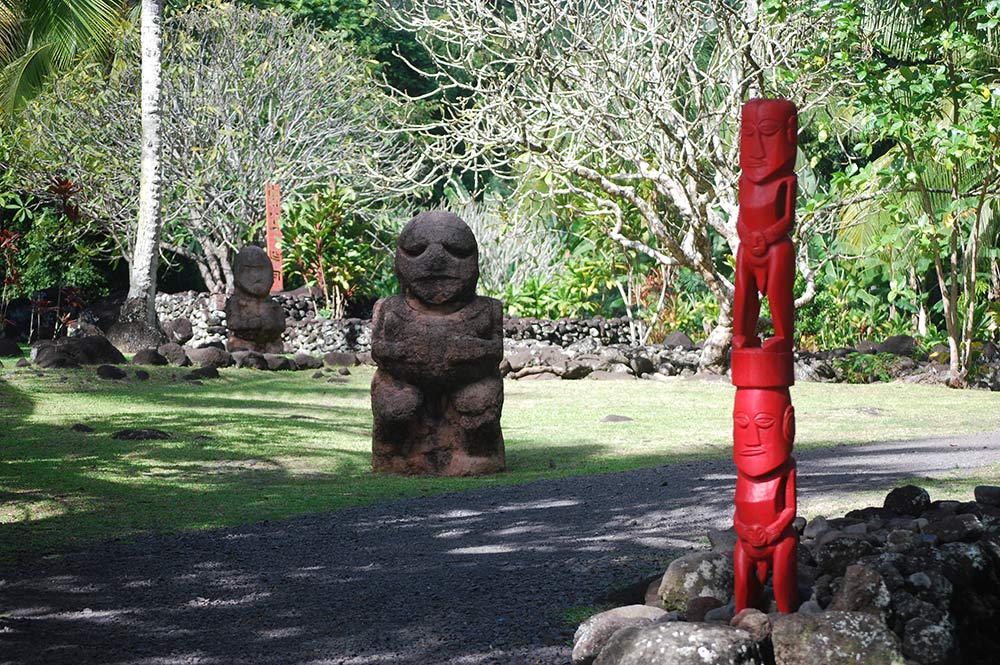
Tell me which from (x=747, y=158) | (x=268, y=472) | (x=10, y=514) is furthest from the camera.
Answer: (x=268, y=472)

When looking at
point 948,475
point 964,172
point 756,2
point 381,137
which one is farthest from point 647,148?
point 948,475

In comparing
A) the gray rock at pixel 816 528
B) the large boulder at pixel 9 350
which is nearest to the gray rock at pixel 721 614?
the gray rock at pixel 816 528

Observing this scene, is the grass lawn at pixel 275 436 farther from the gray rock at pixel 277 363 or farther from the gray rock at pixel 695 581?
the gray rock at pixel 695 581

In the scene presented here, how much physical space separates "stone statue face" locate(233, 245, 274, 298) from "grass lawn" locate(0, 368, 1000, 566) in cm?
234

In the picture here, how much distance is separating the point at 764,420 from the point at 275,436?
6859 millimetres

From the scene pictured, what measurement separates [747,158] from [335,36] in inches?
901

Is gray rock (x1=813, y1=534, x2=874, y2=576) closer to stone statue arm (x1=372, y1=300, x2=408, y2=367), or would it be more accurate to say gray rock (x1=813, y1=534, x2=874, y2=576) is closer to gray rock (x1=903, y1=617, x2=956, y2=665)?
gray rock (x1=903, y1=617, x2=956, y2=665)

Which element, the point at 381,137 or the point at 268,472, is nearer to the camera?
the point at 268,472

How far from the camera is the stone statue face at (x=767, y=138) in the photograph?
405cm

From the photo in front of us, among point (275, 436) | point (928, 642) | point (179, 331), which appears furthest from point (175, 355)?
point (928, 642)

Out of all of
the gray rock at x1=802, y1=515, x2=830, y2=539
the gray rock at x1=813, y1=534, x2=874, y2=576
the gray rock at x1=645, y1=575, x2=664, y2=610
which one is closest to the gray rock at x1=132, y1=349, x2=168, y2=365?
the gray rock at x1=802, y1=515, x2=830, y2=539

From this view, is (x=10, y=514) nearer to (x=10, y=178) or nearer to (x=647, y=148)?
(x=647, y=148)

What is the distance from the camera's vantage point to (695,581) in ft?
14.5

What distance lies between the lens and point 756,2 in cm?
1599
